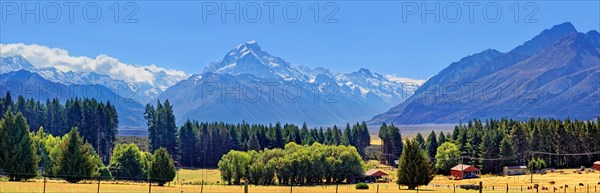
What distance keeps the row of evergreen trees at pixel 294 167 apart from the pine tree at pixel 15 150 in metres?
54.7

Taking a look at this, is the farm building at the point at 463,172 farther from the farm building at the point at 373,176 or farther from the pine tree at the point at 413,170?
the pine tree at the point at 413,170

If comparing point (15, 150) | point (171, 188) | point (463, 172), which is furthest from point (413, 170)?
point (15, 150)

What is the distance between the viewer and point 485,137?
194 m

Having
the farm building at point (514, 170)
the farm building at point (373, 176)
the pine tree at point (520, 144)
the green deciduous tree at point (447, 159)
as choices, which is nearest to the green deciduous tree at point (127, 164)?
the farm building at point (373, 176)

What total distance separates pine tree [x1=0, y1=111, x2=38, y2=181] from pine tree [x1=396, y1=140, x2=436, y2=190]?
198 ft

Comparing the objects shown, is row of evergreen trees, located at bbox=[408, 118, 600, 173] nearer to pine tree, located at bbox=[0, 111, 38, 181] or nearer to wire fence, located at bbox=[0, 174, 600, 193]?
wire fence, located at bbox=[0, 174, 600, 193]

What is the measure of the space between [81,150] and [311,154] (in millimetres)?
62686

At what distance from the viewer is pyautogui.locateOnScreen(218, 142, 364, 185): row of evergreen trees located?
163 metres

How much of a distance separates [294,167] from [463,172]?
45113 mm

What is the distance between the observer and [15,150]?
380 ft

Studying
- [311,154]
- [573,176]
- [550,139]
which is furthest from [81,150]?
[550,139]

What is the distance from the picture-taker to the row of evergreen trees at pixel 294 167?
534 ft

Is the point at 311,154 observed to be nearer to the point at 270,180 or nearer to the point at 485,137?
the point at 270,180

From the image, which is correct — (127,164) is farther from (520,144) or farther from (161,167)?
(520,144)
